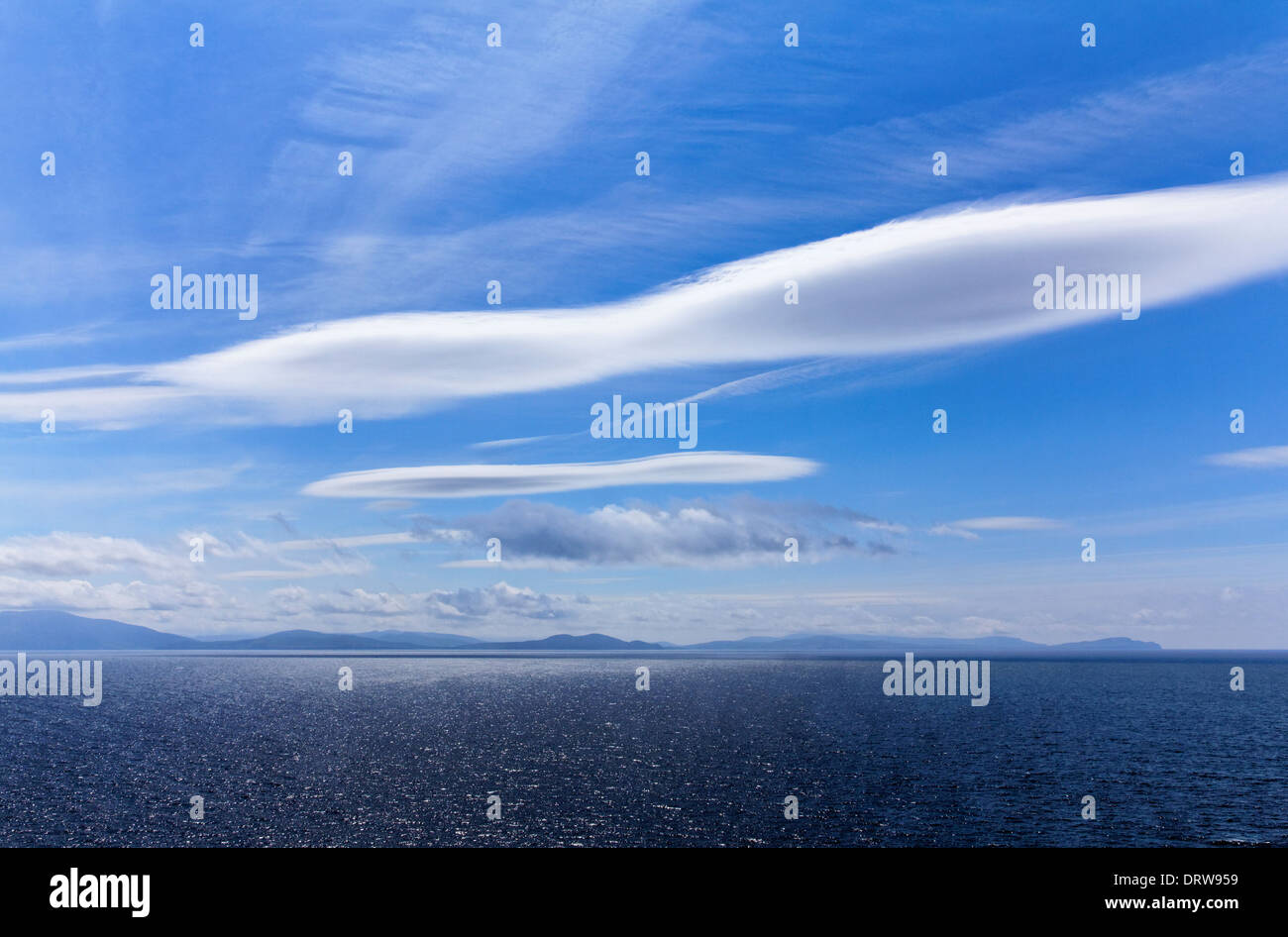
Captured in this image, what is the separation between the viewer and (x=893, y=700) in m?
176

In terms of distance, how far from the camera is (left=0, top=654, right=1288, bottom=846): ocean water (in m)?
60.1

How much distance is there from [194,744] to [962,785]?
319ft

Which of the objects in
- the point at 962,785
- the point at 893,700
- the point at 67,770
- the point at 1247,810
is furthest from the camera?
the point at 893,700

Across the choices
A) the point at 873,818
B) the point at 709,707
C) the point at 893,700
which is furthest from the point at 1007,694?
the point at 873,818

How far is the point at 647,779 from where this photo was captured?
78312mm

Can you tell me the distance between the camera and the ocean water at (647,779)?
2367 inches
